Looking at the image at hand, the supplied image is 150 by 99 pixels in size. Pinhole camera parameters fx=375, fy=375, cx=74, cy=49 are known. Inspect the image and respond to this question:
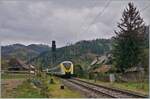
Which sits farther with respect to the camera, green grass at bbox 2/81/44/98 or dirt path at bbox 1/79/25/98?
dirt path at bbox 1/79/25/98

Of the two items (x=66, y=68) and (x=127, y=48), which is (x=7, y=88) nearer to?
(x=127, y=48)

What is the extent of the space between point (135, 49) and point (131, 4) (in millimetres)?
9678

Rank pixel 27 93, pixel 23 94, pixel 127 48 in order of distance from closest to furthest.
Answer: pixel 23 94 < pixel 27 93 < pixel 127 48

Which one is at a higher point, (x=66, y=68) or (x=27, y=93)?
(x=66, y=68)

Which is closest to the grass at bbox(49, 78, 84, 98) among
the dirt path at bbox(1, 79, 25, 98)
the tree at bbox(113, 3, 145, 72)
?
the dirt path at bbox(1, 79, 25, 98)

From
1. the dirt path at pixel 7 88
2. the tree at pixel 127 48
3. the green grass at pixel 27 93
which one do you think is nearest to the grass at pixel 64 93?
the green grass at pixel 27 93

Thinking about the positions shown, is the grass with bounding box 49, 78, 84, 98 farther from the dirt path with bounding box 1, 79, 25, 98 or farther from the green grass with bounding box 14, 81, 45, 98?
the dirt path with bounding box 1, 79, 25, 98

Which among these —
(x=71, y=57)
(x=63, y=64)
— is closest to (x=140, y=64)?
(x=63, y=64)

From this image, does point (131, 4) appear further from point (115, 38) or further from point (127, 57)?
point (127, 57)

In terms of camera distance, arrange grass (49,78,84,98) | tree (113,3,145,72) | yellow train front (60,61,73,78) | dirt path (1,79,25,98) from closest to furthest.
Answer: dirt path (1,79,25,98) → grass (49,78,84,98) → tree (113,3,145,72) → yellow train front (60,61,73,78)

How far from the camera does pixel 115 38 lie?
5450cm

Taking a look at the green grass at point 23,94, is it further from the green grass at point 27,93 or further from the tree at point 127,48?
the tree at point 127,48

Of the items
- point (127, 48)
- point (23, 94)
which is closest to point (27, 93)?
point (23, 94)

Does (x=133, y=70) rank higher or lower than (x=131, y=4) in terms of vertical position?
lower
